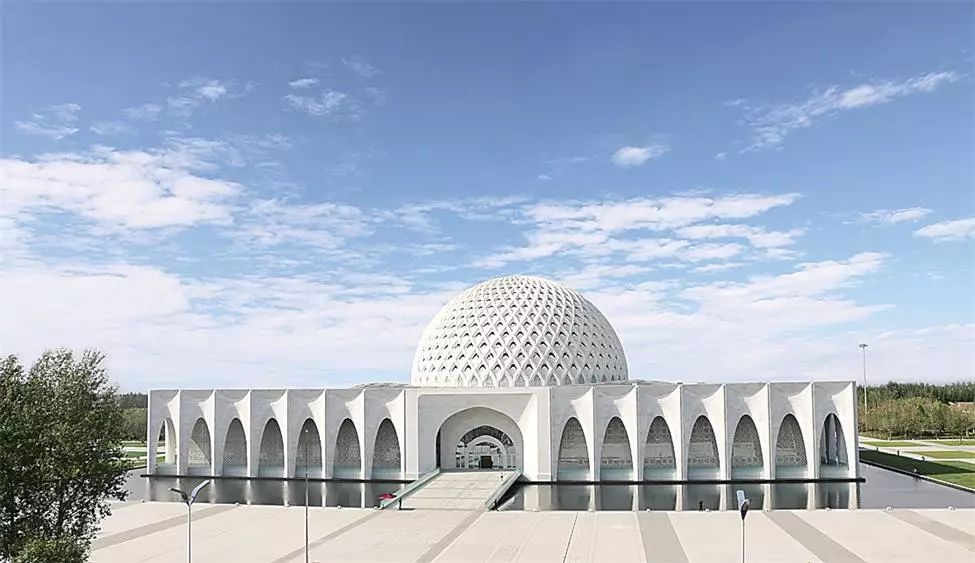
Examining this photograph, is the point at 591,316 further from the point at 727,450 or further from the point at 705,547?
the point at 705,547

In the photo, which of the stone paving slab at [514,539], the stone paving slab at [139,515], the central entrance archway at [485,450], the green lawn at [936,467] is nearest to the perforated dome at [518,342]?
the central entrance archway at [485,450]

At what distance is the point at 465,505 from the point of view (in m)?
31.9

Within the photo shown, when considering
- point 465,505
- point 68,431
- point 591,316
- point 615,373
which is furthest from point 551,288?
point 68,431

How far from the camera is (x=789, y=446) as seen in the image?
41031mm

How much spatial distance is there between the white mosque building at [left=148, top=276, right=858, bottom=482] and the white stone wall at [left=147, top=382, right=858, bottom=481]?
6 cm

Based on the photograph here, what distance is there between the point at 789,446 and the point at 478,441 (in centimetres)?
1621

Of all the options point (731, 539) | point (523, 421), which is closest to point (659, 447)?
point (523, 421)

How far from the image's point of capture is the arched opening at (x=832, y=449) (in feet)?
129

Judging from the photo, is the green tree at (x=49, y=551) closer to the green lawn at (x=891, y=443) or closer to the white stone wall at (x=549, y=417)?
the white stone wall at (x=549, y=417)

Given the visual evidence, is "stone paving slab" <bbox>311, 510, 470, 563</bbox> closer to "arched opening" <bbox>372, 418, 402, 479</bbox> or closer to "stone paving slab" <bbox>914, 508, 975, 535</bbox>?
"arched opening" <bbox>372, 418, 402, 479</bbox>

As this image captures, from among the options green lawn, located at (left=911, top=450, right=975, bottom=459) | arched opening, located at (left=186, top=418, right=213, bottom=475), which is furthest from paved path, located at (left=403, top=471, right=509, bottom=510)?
green lawn, located at (left=911, top=450, right=975, bottom=459)

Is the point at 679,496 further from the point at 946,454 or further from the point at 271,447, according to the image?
the point at 946,454

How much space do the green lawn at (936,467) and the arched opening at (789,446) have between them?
6085mm

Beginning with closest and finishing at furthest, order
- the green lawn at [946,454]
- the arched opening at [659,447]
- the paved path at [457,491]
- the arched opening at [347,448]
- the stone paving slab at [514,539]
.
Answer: the stone paving slab at [514,539]
the paved path at [457,491]
the arched opening at [659,447]
the arched opening at [347,448]
the green lawn at [946,454]
